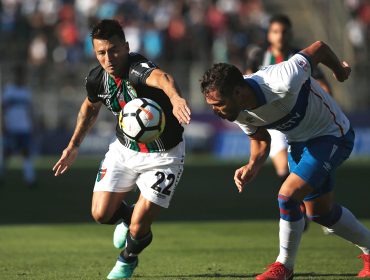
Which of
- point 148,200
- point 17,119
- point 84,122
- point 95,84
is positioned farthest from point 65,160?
point 17,119

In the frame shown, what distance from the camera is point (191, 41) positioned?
18.8 meters

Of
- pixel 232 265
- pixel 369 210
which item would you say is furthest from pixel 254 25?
pixel 232 265

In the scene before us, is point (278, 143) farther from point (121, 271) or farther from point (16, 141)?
point (16, 141)

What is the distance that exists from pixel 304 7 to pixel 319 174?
1974 cm

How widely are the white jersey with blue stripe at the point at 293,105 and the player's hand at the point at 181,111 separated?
0.68 m

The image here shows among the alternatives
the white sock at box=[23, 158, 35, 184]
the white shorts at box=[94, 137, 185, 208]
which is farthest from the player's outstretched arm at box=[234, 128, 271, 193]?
the white sock at box=[23, 158, 35, 184]

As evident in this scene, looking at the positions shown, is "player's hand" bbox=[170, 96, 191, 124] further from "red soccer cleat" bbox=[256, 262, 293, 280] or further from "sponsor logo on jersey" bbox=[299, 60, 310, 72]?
"red soccer cleat" bbox=[256, 262, 293, 280]

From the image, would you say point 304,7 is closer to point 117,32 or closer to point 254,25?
point 254,25

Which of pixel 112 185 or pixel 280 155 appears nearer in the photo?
pixel 112 185

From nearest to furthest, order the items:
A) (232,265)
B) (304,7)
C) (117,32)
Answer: (117,32) → (232,265) → (304,7)

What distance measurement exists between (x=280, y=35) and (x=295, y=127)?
2477 mm

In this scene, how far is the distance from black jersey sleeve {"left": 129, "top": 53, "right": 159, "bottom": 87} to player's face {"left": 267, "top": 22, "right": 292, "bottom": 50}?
2.52 metres

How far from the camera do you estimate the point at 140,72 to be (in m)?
4.58

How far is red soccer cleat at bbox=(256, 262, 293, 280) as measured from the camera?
433cm
